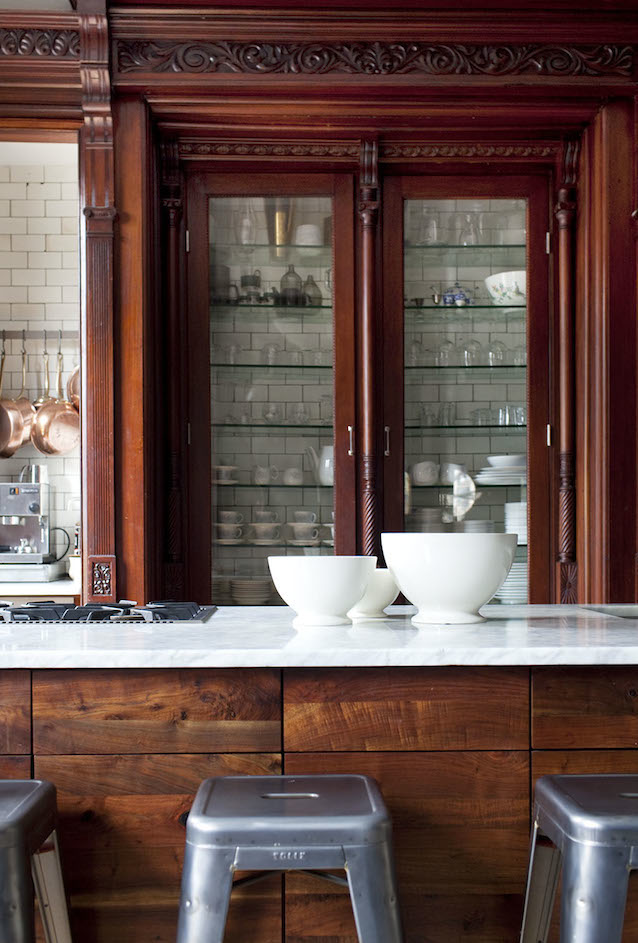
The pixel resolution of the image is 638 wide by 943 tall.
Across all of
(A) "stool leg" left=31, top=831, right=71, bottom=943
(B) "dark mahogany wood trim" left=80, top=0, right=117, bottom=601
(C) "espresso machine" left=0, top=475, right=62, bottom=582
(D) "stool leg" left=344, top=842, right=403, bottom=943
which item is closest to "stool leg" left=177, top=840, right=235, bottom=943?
(D) "stool leg" left=344, top=842, right=403, bottom=943

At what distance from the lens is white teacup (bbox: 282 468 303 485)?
10.9ft

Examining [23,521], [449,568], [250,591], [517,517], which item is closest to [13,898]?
[449,568]

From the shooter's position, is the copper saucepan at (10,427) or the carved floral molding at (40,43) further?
the copper saucepan at (10,427)

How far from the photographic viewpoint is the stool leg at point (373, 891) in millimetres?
1237

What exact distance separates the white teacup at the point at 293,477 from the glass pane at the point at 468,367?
39cm

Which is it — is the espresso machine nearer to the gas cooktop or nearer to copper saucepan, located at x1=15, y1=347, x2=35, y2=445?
copper saucepan, located at x1=15, y1=347, x2=35, y2=445

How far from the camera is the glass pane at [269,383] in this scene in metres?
3.30

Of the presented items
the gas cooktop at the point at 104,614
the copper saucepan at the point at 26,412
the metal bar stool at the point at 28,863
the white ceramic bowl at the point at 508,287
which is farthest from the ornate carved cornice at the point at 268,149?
the metal bar stool at the point at 28,863

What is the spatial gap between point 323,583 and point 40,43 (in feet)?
7.01

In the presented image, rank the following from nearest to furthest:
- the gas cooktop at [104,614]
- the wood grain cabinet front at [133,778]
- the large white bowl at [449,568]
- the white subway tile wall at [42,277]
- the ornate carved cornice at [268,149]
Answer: the wood grain cabinet front at [133,778] < the large white bowl at [449,568] < the gas cooktop at [104,614] < the ornate carved cornice at [268,149] < the white subway tile wall at [42,277]

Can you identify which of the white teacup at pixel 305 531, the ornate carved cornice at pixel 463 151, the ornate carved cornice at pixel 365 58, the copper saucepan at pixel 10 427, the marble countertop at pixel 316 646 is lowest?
the marble countertop at pixel 316 646

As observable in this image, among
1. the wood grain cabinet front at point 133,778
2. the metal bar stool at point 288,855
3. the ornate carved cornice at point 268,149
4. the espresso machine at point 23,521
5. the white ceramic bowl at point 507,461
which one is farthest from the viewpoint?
the espresso machine at point 23,521

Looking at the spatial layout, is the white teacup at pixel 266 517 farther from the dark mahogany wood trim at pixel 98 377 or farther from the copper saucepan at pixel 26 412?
the copper saucepan at pixel 26 412

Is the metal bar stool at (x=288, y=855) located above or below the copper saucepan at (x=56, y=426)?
below
